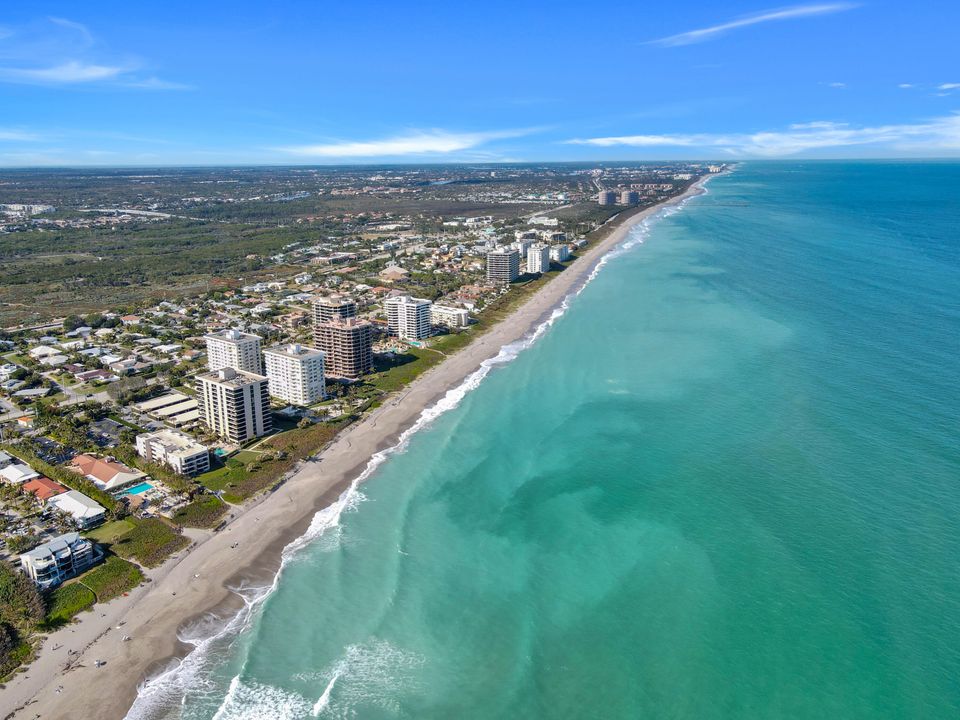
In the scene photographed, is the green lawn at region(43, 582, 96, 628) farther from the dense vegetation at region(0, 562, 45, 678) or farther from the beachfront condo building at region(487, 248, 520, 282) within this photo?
the beachfront condo building at region(487, 248, 520, 282)

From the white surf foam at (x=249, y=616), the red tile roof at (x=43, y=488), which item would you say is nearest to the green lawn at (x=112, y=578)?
the white surf foam at (x=249, y=616)

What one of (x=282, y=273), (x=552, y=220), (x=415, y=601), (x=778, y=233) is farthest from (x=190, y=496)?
(x=552, y=220)

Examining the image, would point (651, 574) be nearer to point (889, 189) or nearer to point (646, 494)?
point (646, 494)

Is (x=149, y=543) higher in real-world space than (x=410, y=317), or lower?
lower

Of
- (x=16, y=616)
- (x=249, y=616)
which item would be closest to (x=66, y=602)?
(x=16, y=616)

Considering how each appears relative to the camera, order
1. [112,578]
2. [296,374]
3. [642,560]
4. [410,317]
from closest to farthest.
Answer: [112,578] → [642,560] → [296,374] → [410,317]

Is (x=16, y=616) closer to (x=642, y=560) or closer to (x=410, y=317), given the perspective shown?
(x=642, y=560)
